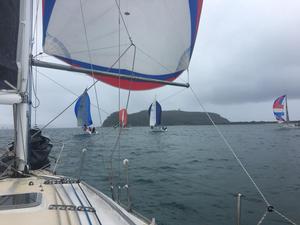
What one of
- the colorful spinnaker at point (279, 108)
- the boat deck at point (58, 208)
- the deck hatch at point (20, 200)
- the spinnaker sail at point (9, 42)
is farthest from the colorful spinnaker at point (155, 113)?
the deck hatch at point (20, 200)

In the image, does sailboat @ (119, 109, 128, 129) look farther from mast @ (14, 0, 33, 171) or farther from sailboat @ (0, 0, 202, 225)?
mast @ (14, 0, 33, 171)

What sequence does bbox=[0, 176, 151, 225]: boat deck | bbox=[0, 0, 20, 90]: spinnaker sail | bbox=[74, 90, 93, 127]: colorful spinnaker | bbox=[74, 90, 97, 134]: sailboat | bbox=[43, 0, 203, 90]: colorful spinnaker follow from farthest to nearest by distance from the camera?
bbox=[74, 90, 93, 127]: colorful spinnaker → bbox=[74, 90, 97, 134]: sailboat → bbox=[43, 0, 203, 90]: colorful spinnaker → bbox=[0, 0, 20, 90]: spinnaker sail → bbox=[0, 176, 151, 225]: boat deck

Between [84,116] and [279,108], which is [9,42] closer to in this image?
[84,116]

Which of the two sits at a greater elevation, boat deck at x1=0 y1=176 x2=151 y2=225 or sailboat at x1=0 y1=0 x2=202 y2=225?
sailboat at x1=0 y1=0 x2=202 y2=225

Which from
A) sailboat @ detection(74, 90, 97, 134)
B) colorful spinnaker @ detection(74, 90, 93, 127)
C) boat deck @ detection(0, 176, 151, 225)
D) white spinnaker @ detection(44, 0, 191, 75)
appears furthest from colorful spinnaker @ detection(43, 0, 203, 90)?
colorful spinnaker @ detection(74, 90, 93, 127)

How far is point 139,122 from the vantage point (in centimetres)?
14900

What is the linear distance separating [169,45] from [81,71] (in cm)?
172

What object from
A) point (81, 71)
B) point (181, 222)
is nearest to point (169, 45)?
point (81, 71)

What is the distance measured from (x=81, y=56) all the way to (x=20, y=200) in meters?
2.75

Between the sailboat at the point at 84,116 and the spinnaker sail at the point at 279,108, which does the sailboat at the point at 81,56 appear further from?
the spinnaker sail at the point at 279,108

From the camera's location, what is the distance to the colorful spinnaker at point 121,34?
181 inches

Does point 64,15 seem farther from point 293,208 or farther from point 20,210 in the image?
point 293,208

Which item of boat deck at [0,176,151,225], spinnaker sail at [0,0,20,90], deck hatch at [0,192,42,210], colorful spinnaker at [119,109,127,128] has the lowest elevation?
boat deck at [0,176,151,225]

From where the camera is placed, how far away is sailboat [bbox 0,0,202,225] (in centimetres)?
291
